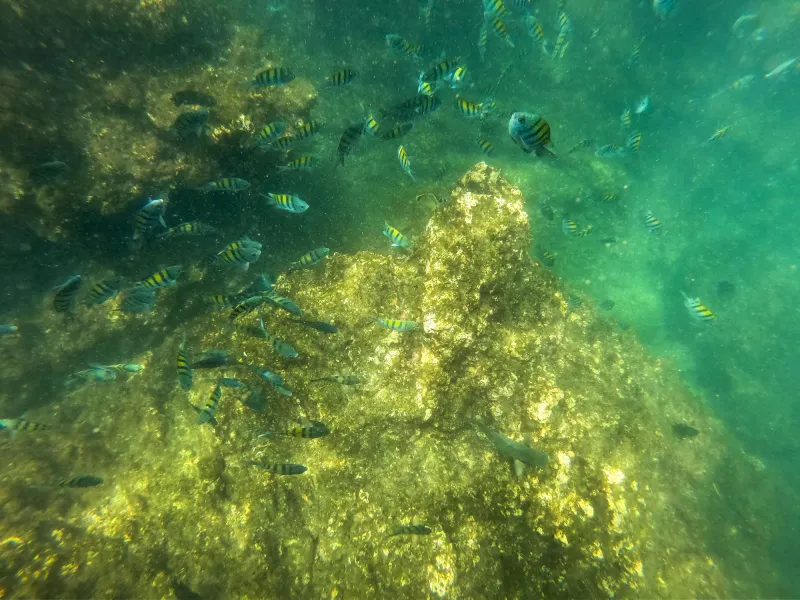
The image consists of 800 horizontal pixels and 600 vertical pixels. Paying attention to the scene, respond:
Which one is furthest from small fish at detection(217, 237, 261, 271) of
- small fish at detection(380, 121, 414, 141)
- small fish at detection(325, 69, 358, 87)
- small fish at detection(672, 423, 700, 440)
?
small fish at detection(672, 423, 700, 440)

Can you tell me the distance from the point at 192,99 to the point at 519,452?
8417mm

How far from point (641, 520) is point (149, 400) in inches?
359

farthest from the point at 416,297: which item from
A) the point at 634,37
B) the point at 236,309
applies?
the point at 634,37

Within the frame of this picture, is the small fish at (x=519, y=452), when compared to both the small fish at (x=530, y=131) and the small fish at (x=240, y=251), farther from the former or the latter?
the small fish at (x=240, y=251)

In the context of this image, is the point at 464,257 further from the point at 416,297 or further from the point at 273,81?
the point at 273,81

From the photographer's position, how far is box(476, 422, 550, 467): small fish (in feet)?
14.0

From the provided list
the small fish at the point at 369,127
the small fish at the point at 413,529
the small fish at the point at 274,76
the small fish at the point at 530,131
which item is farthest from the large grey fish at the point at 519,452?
the small fish at the point at 274,76

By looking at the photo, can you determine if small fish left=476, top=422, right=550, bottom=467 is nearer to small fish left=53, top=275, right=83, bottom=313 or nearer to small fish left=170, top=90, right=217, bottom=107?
small fish left=53, top=275, right=83, bottom=313

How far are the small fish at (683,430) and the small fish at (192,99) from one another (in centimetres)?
1381

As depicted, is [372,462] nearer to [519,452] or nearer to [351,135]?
[519,452]

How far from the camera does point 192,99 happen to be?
6680 millimetres

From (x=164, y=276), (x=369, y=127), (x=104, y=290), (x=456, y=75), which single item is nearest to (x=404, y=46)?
(x=456, y=75)

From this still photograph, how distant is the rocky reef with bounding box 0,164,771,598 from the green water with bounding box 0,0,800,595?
86.9 inches

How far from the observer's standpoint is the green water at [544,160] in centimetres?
598
